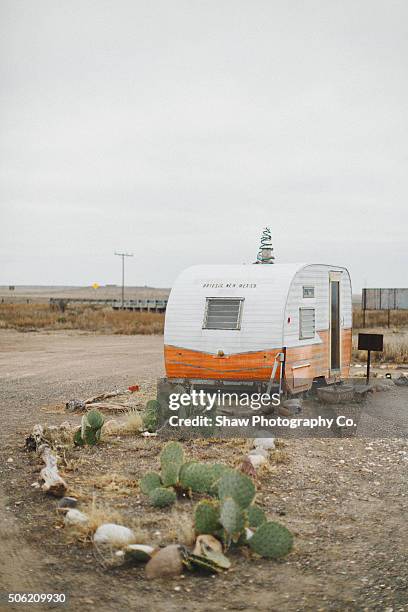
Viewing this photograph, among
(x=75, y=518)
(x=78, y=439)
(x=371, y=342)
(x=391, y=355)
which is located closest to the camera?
(x=75, y=518)

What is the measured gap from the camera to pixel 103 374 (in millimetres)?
17141

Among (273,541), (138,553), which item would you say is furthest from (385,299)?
(138,553)

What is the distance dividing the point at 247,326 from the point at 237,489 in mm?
5408

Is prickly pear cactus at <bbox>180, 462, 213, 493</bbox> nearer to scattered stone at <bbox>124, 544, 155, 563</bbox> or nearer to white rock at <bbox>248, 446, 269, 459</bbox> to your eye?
scattered stone at <bbox>124, 544, 155, 563</bbox>

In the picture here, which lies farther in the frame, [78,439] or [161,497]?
[78,439]

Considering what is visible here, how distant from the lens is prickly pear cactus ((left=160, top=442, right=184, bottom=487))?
674cm

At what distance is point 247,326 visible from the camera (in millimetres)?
10930

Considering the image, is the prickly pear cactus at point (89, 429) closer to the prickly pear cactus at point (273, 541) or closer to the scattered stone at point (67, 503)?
the scattered stone at point (67, 503)

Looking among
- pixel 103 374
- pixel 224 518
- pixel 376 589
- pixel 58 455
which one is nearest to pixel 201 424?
pixel 58 455

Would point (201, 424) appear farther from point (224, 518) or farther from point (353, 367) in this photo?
point (353, 367)

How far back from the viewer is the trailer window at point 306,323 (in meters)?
11.4

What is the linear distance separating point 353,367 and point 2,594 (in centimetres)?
1391

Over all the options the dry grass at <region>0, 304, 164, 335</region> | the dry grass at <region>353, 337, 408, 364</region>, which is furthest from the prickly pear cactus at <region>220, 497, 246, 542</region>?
the dry grass at <region>0, 304, 164, 335</region>

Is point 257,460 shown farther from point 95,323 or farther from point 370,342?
point 95,323
